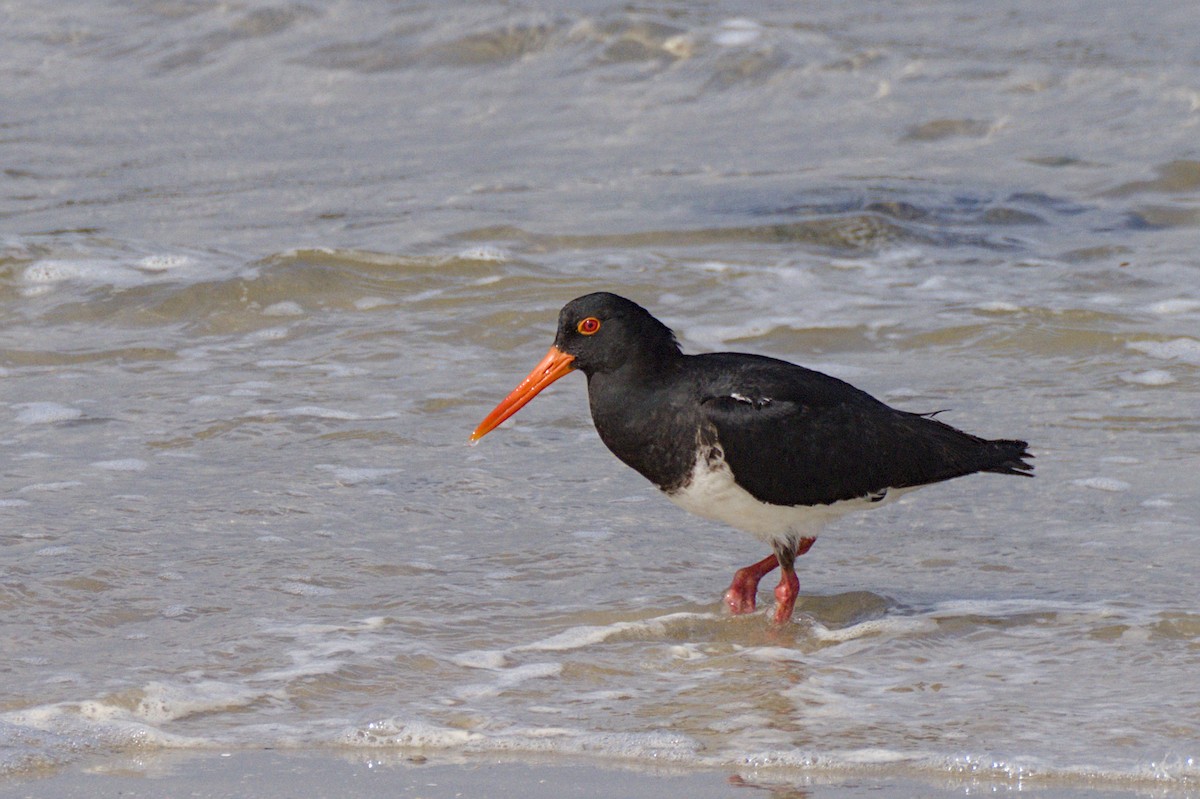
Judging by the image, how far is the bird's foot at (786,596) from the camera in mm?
4980

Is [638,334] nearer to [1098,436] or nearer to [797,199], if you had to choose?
[1098,436]

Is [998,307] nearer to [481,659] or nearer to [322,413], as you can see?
[322,413]

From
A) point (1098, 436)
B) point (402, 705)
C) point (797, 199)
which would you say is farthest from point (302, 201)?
point (402, 705)

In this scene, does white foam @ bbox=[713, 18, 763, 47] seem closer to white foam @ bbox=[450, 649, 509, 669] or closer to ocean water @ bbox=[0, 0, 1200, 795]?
ocean water @ bbox=[0, 0, 1200, 795]

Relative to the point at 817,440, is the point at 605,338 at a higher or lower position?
higher

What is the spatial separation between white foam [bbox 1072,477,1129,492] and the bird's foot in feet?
4.97

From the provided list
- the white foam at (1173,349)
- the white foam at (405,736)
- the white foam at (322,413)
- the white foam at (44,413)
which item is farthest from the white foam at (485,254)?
the white foam at (405,736)

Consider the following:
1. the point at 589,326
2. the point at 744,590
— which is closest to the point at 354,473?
the point at 589,326

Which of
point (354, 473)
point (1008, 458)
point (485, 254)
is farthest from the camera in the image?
point (485, 254)

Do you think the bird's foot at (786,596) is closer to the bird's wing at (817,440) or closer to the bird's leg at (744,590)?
the bird's leg at (744,590)

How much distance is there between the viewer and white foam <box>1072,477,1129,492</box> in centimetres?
592

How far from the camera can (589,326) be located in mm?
5125

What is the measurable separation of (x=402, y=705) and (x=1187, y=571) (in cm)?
256

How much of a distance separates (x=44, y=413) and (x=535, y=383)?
2597 millimetres
